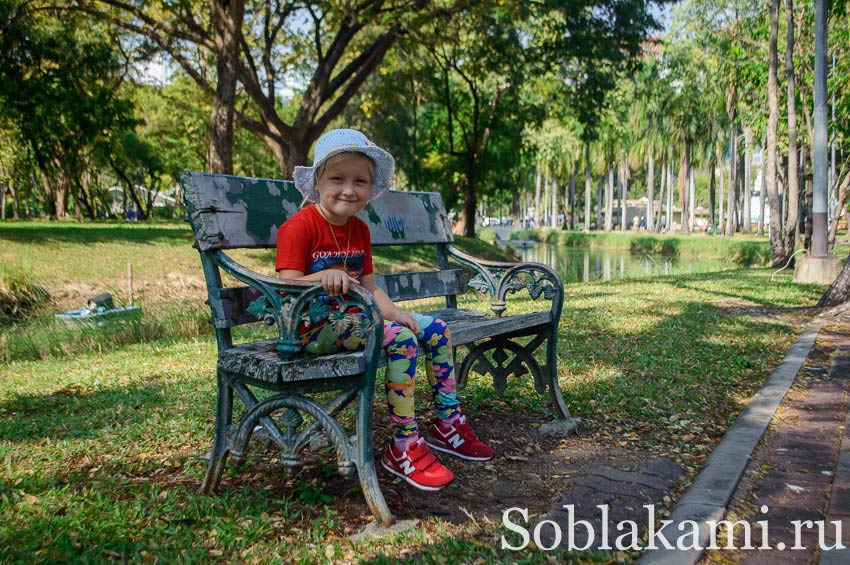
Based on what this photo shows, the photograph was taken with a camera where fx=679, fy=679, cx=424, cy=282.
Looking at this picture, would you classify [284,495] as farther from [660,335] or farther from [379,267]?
[379,267]

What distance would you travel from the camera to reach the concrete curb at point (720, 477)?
7.39 feet

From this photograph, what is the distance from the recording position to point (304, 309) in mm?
2471

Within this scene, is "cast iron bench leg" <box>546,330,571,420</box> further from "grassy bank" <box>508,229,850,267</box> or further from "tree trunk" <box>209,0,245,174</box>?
"grassy bank" <box>508,229,850,267</box>

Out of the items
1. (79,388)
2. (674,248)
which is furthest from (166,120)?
(79,388)

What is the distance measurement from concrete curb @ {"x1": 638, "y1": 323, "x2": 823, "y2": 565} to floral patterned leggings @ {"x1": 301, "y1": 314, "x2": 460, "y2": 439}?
1.03 metres

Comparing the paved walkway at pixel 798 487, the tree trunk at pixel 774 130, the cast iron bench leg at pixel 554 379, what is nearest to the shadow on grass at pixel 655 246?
the tree trunk at pixel 774 130

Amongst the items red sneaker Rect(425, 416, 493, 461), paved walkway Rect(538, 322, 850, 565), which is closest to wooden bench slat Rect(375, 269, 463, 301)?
red sneaker Rect(425, 416, 493, 461)

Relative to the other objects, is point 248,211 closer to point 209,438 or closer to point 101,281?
point 209,438

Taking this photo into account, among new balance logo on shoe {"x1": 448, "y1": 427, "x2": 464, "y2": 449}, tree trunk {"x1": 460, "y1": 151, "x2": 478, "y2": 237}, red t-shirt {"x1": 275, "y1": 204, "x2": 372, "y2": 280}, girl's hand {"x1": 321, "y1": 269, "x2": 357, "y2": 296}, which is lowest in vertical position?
new balance logo on shoe {"x1": 448, "y1": 427, "x2": 464, "y2": 449}

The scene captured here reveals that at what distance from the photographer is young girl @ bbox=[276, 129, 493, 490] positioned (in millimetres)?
2672

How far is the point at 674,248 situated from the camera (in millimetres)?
27969

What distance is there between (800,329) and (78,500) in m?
6.52

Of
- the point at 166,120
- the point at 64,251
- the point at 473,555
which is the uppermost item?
the point at 166,120

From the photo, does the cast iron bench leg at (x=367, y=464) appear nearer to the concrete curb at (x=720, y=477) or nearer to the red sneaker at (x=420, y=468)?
the red sneaker at (x=420, y=468)
